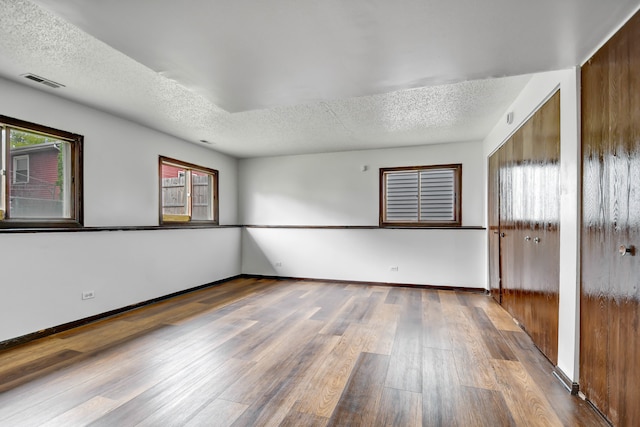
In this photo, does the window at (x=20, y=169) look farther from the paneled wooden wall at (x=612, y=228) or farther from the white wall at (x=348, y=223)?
the paneled wooden wall at (x=612, y=228)

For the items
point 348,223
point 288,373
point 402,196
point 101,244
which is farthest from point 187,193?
point 288,373

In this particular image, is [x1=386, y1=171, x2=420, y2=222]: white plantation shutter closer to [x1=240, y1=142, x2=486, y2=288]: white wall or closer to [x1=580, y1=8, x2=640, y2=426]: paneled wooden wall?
[x1=240, y1=142, x2=486, y2=288]: white wall

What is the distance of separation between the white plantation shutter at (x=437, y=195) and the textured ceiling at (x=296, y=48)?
183 centimetres

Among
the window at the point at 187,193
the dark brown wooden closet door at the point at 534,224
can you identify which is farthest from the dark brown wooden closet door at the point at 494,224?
the window at the point at 187,193

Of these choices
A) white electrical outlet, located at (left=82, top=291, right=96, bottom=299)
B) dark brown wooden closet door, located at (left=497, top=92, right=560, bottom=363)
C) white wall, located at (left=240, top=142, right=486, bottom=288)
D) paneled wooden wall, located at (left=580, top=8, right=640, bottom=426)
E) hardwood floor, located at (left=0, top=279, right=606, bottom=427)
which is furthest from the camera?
white wall, located at (left=240, top=142, right=486, bottom=288)

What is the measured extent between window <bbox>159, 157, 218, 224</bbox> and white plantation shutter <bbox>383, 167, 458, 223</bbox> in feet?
10.3

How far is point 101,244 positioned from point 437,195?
15.6 feet

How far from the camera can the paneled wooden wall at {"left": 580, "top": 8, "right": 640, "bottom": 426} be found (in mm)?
1497

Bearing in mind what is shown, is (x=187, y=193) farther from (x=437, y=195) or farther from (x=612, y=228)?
(x=612, y=228)

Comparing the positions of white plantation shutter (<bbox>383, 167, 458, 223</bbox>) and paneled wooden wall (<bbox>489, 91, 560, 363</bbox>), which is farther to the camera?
white plantation shutter (<bbox>383, 167, 458, 223</bbox>)

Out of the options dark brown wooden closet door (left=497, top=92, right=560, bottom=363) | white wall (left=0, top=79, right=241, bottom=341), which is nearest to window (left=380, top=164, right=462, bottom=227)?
dark brown wooden closet door (left=497, top=92, right=560, bottom=363)

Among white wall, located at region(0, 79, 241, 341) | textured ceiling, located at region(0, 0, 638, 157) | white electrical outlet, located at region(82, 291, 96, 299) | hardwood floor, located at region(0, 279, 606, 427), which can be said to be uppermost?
textured ceiling, located at region(0, 0, 638, 157)

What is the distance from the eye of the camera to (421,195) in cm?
534

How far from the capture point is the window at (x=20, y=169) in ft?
9.64
